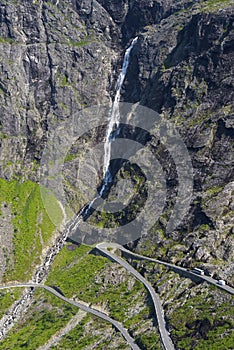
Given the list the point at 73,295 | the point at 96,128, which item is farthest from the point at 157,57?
the point at 73,295

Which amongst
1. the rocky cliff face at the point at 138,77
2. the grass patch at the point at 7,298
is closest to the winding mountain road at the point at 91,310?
the grass patch at the point at 7,298

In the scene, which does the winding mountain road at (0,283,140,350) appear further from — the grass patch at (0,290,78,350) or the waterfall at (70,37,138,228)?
the waterfall at (70,37,138,228)

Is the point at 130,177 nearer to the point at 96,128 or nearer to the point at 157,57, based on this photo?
the point at 96,128

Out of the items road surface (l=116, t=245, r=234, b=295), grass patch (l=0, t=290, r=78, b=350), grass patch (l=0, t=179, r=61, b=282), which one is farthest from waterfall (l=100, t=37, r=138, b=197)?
grass patch (l=0, t=290, r=78, b=350)

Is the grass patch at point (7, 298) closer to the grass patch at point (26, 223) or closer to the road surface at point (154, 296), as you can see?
the grass patch at point (26, 223)

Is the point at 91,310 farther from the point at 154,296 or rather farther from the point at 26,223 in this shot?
the point at 26,223

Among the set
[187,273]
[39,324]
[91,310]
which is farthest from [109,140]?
[187,273]

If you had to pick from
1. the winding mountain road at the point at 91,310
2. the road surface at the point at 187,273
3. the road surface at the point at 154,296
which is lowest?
the winding mountain road at the point at 91,310
